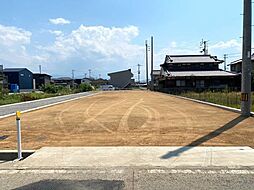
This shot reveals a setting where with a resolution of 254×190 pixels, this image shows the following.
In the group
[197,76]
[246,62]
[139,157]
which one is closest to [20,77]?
[197,76]

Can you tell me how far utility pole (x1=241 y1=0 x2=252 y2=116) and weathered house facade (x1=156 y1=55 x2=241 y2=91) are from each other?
30.9m

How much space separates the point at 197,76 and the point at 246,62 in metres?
33.4

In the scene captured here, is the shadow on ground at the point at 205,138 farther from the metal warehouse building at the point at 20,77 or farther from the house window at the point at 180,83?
the metal warehouse building at the point at 20,77

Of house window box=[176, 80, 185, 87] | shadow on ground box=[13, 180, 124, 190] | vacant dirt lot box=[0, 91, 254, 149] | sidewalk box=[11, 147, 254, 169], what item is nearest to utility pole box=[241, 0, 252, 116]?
vacant dirt lot box=[0, 91, 254, 149]

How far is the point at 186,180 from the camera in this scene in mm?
4766

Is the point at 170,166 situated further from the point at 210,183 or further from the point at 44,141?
the point at 44,141

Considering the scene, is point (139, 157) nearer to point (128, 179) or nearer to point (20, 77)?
point (128, 179)

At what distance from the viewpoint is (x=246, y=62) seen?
12.7 meters

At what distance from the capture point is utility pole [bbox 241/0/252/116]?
1253 cm

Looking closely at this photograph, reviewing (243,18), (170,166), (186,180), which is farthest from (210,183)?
(243,18)

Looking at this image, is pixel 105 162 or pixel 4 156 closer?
pixel 105 162

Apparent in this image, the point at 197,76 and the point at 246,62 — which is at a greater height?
the point at 197,76

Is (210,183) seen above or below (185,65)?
below

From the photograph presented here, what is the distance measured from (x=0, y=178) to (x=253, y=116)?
421 inches
